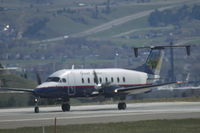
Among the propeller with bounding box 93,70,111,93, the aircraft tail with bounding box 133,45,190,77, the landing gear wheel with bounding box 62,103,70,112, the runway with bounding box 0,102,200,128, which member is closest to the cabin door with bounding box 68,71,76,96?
the landing gear wheel with bounding box 62,103,70,112

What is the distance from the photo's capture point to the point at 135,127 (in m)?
51.9

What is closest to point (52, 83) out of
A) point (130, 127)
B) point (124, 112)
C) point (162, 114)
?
point (124, 112)

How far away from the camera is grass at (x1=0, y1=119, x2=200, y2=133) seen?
49.5m

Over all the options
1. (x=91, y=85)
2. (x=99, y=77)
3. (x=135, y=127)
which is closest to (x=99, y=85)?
(x=91, y=85)

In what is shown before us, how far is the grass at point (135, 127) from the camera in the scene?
49.5 metres

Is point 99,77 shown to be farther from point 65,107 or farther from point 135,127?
point 135,127

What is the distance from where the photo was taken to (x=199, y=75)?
196750mm

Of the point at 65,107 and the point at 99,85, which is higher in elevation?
the point at 99,85

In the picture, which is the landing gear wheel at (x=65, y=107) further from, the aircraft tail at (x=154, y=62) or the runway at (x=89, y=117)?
the aircraft tail at (x=154, y=62)

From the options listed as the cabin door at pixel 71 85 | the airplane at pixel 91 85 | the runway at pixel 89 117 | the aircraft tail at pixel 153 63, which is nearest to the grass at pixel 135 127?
the runway at pixel 89 117

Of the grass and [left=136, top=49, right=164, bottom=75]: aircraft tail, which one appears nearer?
the grass

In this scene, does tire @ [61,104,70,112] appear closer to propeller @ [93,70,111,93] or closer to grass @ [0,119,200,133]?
propeller @ [93,70,111,93]

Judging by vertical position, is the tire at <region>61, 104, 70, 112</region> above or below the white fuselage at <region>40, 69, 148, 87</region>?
below

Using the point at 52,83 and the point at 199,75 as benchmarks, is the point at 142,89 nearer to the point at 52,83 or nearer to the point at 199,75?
the point at 52,83
